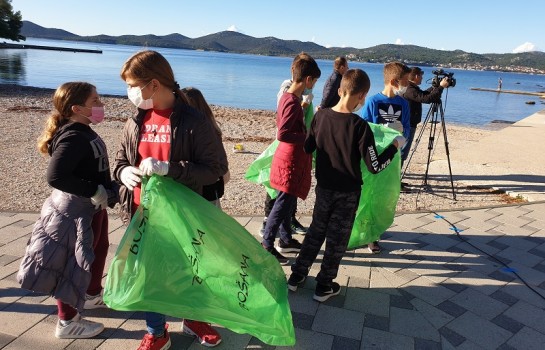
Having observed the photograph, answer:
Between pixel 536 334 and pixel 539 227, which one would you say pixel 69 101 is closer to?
pixel 536 334

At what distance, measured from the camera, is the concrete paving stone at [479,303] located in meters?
3.27

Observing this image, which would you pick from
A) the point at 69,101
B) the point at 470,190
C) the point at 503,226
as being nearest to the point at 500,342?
the point at 503,226

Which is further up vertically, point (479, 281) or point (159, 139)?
point (159, 139)

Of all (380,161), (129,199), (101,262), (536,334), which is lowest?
(536,334)

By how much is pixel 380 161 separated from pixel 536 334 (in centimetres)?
178

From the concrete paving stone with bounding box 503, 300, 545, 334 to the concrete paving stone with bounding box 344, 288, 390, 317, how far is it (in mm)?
986

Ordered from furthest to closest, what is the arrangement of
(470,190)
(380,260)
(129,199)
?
1. (470,190)
2. (380,260)
3. (129,199)

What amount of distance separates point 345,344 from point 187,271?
4.12 feet

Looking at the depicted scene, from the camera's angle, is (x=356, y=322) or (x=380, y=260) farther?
(x=380, y=260)

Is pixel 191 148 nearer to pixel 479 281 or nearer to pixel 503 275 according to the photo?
pixel 479 281

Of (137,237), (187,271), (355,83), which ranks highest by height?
(355,83)

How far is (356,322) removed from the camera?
3021 mm

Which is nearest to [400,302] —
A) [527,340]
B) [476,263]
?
[527,340]

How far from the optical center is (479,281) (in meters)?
3.76
